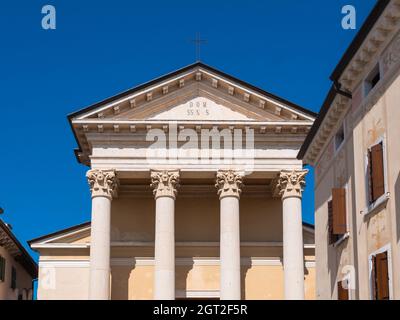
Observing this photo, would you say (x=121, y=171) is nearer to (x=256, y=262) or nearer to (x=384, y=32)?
(x=256, y=262)

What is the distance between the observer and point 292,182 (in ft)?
125

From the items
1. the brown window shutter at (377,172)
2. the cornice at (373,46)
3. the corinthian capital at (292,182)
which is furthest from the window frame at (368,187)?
the corinthian capital at (292,182)

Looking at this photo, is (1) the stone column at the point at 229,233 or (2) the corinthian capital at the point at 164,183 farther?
(2) the corinthian capital at the point at 164,183

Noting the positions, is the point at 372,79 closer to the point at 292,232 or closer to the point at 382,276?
the point at 382,276

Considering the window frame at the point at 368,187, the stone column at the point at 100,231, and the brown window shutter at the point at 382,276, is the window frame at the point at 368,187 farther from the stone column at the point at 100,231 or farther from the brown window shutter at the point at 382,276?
the stone column at the point at 100,231

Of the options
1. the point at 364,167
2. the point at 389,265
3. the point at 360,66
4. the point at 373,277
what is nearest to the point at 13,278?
the point at 364,167

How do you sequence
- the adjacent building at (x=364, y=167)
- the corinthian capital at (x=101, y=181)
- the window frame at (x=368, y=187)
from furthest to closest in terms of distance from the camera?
the corinthian capital at (x=101, y=181) < the window frame at (x=368, y=187) < the adjacent building at (x=364, y=167)

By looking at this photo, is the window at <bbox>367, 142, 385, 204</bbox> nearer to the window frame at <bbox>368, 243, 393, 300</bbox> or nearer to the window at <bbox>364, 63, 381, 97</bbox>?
the window frame at <bbox>368, 243, 393, 300</bbox>

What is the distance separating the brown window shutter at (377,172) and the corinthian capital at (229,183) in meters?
19.3

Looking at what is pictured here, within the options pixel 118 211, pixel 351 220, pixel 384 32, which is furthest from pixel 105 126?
pixel 384 32

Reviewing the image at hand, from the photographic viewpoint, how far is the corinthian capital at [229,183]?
3781 centimetres

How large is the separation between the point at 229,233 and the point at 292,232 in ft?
9.28

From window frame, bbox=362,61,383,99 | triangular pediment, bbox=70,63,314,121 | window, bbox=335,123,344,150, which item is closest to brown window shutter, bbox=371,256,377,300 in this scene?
window frame, bbox=362,61,383,99

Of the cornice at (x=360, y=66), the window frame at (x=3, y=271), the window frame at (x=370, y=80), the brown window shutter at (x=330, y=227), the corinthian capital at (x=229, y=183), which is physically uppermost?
the corinthian capital at (x=229, y=183)
